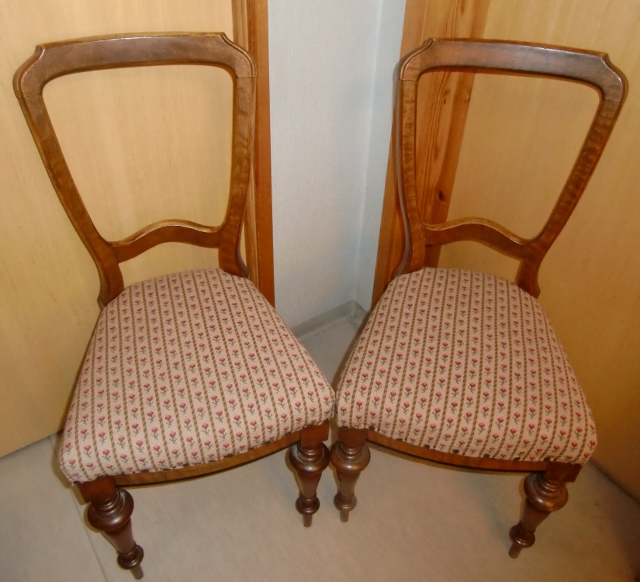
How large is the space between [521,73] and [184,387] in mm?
858

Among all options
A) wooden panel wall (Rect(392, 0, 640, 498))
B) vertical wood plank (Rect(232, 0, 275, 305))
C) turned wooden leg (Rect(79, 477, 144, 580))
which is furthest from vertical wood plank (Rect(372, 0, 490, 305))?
turned wooden leg (Rect(79, 477, 144, 580))

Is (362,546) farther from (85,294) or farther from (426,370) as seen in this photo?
(85,294)

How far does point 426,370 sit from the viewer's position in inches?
36.8

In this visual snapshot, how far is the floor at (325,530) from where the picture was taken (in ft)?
3.76

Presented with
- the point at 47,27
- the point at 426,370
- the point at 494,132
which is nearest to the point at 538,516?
the point at 426,370

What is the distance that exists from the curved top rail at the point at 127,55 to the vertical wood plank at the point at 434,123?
41cm

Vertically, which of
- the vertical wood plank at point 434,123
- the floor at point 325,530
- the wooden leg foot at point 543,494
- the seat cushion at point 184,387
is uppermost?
the vertical wood plank at point 434,123

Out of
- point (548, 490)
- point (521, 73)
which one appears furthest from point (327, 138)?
point (548, 490)

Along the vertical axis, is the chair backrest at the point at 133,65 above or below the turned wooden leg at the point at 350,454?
above

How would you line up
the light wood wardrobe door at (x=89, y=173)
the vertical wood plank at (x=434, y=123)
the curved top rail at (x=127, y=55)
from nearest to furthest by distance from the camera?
the curved top rail at (x=127, y=55)
the light wood wardrobe door at (x=89, y=173)
the vertical wood plank at (x=434, y=123)

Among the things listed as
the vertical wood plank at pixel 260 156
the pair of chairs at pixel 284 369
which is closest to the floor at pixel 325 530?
the pair of chairs at pixel 284 369

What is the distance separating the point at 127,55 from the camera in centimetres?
87

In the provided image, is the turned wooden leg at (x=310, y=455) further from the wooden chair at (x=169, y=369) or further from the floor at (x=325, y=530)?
the floor at (x=325, y=530)

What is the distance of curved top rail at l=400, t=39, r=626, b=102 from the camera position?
0.88 meters
